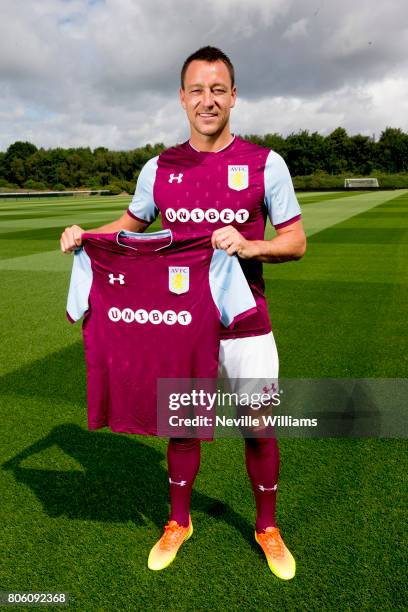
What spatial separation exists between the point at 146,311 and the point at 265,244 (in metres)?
0.69

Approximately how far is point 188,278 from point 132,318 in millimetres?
371

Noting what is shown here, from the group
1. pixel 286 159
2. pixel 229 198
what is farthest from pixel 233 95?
pixel 286 159

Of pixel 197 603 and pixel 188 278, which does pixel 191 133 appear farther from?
pixel 197 603

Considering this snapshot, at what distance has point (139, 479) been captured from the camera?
3693mm

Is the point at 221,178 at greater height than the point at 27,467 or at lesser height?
greater

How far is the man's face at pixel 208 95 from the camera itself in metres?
2.53

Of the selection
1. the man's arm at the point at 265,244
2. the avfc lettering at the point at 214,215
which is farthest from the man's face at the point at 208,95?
the man's arm at the point at 265,244

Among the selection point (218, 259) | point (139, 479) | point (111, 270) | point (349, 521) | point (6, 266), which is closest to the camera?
point (218, 259)

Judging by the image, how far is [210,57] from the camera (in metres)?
2.54

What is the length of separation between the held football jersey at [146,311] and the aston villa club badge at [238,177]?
0.35 m

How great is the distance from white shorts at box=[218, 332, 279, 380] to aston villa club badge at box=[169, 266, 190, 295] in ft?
1.21

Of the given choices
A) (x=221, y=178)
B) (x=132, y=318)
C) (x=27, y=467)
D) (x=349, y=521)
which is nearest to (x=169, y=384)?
(x=132, y=318)

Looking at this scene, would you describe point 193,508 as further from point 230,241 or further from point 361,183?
point 361,183

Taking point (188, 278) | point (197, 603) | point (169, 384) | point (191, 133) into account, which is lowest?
point (197, 603)
